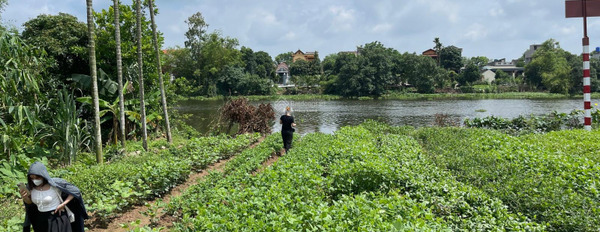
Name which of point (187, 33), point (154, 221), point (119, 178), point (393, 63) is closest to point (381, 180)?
point (154, 221)

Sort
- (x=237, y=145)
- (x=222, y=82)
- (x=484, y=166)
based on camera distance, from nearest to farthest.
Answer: (x=484, y=166)
(x=237, y=145)
(x=222, y=82)

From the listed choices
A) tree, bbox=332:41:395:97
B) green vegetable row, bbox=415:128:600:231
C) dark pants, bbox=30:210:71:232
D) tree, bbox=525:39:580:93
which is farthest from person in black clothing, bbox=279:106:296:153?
tree, bbox=525:39:580:93

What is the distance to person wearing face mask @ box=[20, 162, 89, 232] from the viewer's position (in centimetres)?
418

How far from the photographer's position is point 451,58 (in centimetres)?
7350

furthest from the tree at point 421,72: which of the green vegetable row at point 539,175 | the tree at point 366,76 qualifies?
the green vegetable row at point 539,175

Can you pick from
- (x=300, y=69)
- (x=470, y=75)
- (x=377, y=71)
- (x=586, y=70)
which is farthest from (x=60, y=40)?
(x=470, y=75)

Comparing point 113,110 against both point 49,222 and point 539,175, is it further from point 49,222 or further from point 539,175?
point 539,175

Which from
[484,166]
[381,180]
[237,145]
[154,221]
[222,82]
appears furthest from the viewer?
[222,82]

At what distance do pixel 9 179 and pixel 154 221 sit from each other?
4177 mm

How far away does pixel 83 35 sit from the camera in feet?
45.3

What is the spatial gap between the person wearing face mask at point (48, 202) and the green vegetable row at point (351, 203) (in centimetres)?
128

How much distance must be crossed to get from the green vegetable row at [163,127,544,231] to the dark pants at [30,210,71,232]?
4.29ft

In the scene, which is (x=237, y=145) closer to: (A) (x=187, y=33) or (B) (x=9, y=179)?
(B) (x=9, y=179)

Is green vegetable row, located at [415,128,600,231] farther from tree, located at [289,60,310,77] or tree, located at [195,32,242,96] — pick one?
tree, located at [289,60,310,77]
